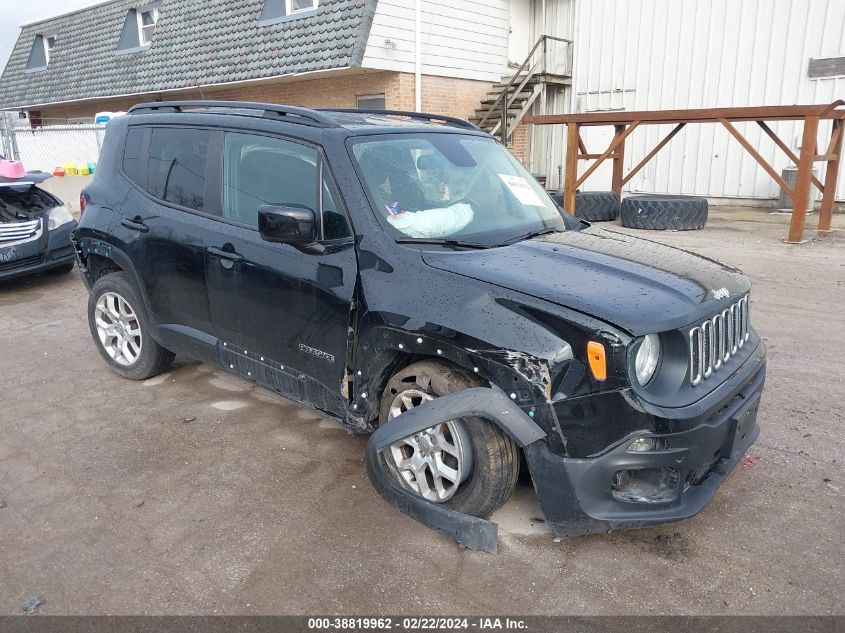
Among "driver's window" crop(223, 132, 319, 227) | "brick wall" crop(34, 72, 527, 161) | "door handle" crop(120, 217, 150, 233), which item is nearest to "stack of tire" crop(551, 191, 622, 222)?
"brick wall" crop(34, 72, 527, 161)

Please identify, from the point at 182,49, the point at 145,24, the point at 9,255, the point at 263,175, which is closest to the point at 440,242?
the point at 263,175

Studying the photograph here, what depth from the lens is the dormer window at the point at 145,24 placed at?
1989 centimetres

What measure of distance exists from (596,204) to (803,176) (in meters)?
3.98

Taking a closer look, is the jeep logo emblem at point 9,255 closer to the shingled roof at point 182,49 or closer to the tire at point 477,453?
the tire at point 477,453

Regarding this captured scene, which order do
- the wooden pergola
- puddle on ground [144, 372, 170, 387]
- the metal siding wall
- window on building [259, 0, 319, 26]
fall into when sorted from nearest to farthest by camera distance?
puddle on ground [144, 372, 170, 387] < the wooden pergola < the metal siding wall < window on building [259, 0, 319, 26]

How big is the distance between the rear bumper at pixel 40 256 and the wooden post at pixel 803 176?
33.9ft

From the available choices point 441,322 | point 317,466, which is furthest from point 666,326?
point 317,466

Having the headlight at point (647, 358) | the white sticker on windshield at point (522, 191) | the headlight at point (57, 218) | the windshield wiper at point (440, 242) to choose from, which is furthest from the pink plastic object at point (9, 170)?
the headlight at point (647, 358)

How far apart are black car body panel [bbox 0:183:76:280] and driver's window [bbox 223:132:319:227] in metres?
5.23

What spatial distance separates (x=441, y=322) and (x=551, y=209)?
159cm

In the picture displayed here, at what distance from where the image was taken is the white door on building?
17859 millimetres

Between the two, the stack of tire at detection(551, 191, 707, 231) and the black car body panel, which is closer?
the black car body panel

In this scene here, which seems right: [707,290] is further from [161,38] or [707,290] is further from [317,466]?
[161,38]

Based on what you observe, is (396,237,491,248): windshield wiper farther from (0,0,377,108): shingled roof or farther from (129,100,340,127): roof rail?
(0,0,377,108): shingled roof
